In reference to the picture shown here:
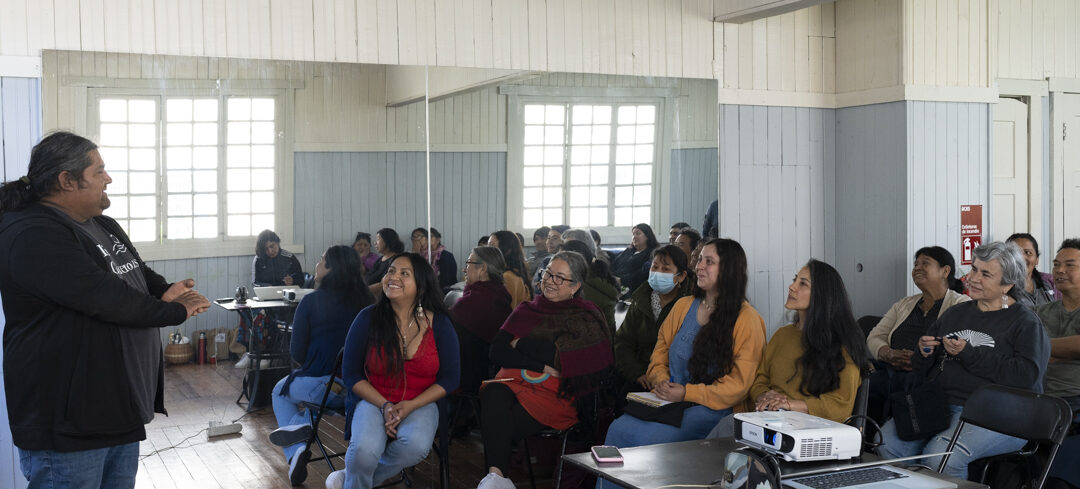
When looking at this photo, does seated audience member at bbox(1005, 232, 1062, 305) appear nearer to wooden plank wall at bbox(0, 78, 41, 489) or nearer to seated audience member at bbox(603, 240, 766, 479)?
seated audience member at bbox(603, 240, 766, 479)

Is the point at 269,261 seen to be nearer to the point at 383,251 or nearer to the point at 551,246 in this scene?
the point at 383,251

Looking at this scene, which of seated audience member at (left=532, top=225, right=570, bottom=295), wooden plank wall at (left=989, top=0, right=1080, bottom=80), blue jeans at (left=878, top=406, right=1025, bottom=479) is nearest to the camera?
blue jeans at (left=878, top=406, right=1025, bottom=479)

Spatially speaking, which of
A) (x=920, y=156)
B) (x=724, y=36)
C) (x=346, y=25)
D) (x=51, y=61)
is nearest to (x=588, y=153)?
(x=724, y=36)

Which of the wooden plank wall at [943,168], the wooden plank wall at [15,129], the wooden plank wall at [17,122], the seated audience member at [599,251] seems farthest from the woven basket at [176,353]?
the wooden plank wall at [943,168]

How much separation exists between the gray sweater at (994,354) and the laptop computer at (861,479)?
4.63ft

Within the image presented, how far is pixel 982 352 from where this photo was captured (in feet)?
12.9

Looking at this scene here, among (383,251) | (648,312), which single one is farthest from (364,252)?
(648,312)

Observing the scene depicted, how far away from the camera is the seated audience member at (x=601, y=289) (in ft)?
18.0

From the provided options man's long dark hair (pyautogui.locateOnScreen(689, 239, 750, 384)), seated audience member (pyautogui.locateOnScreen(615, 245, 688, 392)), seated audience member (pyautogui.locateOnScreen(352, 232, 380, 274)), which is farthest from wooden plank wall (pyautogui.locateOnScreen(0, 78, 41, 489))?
man's long dark hair (pyautogui.locateOnScreen(689, 239, 750, 384))

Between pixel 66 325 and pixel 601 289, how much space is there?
3.30 m

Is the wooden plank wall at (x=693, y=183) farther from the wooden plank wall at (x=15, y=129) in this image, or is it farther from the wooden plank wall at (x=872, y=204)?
the wooden plank wall at (x=15, y=129)

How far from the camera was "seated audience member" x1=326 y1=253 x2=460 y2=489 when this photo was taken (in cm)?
434

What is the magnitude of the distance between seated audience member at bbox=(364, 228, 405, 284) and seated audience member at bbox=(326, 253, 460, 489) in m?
0.50

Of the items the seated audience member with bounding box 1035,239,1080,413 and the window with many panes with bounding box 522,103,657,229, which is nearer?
the seated audience member with bounding box 1035,239,1080,413
